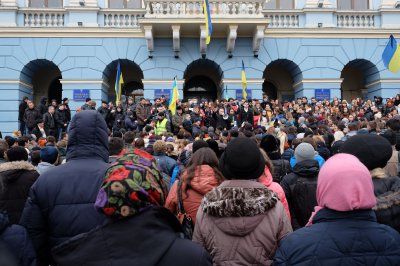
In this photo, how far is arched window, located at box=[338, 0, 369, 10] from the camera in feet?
69.5

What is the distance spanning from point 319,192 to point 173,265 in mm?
974

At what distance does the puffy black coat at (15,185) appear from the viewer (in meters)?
4.12

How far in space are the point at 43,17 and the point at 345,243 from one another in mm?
19653

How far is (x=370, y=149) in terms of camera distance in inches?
126

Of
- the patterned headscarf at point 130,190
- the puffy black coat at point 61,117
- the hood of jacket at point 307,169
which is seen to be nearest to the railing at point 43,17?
the puffy black coat at point 61,117

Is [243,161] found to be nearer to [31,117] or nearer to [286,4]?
[31,117]

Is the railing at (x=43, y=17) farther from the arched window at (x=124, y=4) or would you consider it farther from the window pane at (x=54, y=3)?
the arched window at (x=124, y=4)

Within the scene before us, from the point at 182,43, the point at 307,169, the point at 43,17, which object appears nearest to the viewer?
the point at 307,169

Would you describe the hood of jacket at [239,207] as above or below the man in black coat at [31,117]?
below

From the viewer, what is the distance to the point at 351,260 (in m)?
2.34

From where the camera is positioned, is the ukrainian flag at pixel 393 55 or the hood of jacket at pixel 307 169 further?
the ukrainian flag at pixel 393 55

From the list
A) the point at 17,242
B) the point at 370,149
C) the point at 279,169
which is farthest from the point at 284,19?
the point at 17,242

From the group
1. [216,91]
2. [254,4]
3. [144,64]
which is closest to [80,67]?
[144,64]

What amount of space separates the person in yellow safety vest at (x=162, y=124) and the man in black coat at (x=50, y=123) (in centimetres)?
380
